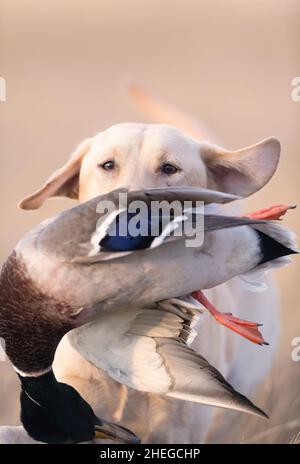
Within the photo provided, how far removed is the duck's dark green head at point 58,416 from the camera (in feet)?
5.47

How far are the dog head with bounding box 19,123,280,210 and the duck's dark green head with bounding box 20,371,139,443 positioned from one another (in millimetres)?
395

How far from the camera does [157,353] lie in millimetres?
1669

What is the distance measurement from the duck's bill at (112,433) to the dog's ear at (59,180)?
1.62ft

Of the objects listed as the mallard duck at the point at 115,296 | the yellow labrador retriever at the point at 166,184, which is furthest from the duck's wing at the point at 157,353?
the yellow labrador retriever at the point at 166,184

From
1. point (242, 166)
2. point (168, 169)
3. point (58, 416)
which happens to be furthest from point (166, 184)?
point (58, 416)

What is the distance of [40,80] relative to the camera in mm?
1866

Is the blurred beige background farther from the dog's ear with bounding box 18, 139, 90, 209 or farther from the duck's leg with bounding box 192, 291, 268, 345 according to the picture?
the duck's leg with bounding box 192, 291, 268, 345

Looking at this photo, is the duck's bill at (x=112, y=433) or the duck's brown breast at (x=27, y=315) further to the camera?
the duck's bill at (x=112, y=433)

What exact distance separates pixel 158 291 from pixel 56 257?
209 mm

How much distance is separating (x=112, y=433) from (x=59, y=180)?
0.55 meters

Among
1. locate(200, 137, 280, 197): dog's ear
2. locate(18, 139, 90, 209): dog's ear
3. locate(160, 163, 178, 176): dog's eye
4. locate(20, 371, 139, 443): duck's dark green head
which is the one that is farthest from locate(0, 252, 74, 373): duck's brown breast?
locate(200, 137, 280, 197): dog's ear

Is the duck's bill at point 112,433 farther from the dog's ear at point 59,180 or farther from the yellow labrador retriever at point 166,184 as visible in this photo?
the dog's ear at point 59,180

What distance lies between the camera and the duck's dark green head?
1667mm

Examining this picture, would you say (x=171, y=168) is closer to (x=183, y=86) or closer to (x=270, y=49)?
(x=183, y=86)
